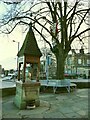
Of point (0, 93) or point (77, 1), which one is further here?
point (77, 1)

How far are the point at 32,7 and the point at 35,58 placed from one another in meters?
9.56

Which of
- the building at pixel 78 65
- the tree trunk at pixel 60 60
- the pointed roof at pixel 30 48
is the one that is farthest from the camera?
the building at pixel 78 65

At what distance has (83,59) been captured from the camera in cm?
8588

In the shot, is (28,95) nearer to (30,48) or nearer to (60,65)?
(30,48)

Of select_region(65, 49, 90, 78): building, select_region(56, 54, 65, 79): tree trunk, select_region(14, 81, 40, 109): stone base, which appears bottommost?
select_region(14, 81, 40, 109): stone base

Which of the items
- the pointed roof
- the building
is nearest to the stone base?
the pointed roof

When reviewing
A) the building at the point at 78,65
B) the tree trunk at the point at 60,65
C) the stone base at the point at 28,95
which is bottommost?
the stone base at the point at 28,95

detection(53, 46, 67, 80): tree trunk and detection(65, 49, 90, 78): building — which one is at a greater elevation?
detection(65, 49, 90, 78): building

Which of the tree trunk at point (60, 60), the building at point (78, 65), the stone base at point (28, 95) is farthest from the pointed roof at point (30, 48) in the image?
the building at point (78, 65)

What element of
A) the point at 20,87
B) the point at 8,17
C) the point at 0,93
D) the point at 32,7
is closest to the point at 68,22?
the point at 32,7

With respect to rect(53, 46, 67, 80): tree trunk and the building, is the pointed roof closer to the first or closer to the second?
rect(53, 46, 67, 80): tree trunk

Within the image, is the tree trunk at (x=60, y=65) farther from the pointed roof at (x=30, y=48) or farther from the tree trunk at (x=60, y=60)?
the pointed roof at (x=30, y=48)

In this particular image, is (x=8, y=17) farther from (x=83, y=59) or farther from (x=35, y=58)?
(x=83, y=59)

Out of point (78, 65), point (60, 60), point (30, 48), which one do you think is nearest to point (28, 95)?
point (30, 48)
